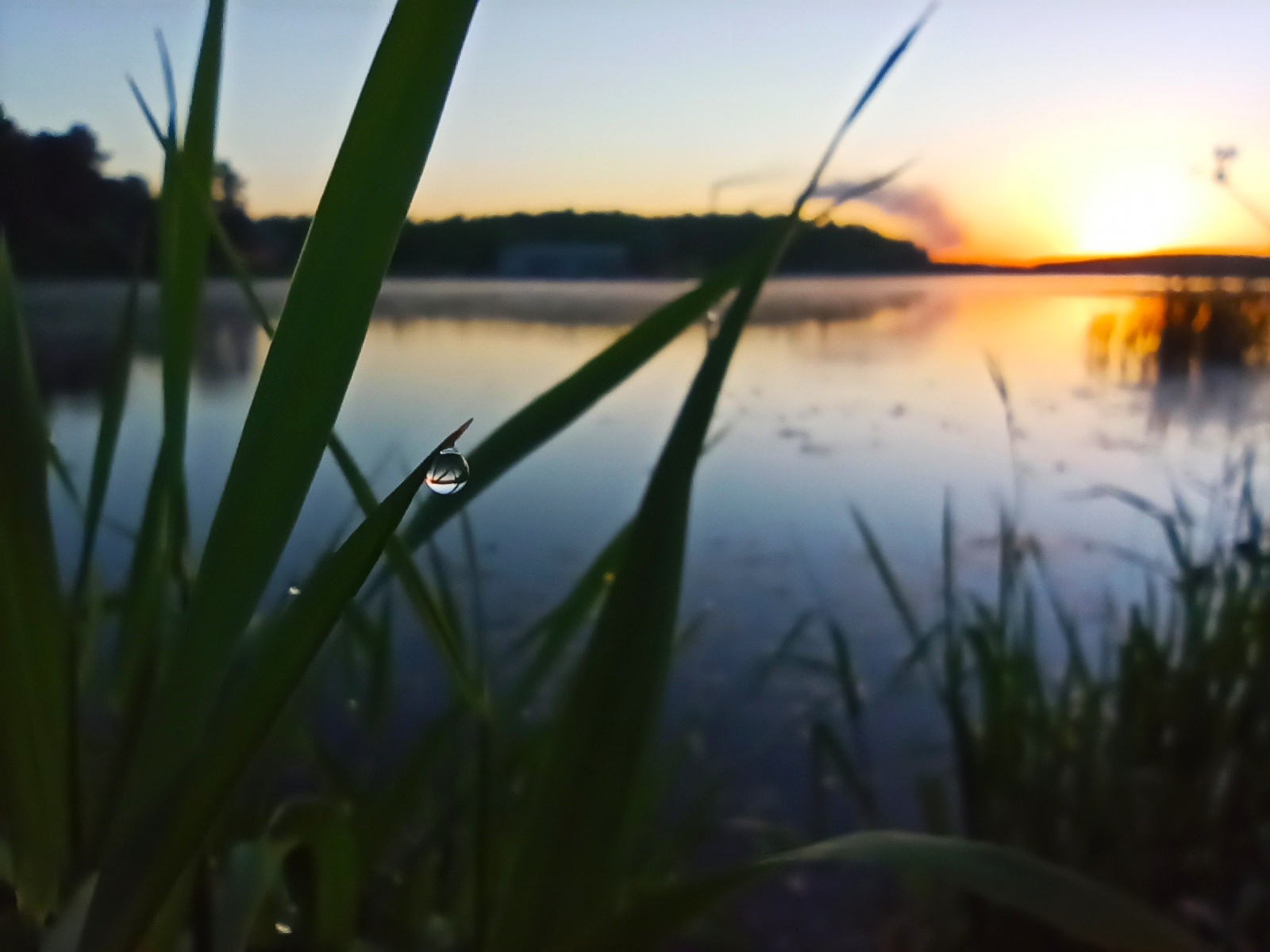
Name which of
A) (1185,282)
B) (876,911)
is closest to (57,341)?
(876,911)

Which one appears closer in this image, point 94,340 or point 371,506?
point 371,506

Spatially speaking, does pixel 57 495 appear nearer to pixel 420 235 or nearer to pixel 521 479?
pixel 420 235

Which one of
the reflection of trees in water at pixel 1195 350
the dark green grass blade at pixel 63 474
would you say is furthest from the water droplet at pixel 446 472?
the reflection of trees in water at pixel 1195 350

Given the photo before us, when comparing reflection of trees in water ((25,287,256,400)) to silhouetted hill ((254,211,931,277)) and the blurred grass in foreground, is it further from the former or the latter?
the blurred grass in foreground

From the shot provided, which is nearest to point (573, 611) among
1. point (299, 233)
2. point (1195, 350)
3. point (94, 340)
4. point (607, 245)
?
point (299, 233)

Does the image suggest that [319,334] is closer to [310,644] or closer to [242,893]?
[310,644]

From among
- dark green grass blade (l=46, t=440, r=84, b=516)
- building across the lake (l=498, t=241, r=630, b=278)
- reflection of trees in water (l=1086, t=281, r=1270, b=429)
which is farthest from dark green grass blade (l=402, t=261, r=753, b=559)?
reflection of trees in water (l=1086, t=281, r=1270, b=429)

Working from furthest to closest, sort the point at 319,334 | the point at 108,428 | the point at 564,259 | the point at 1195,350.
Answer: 1. the point at 1195,350
2. the point at 564,259
3. the point at 108,428
4. the point at 319,334
